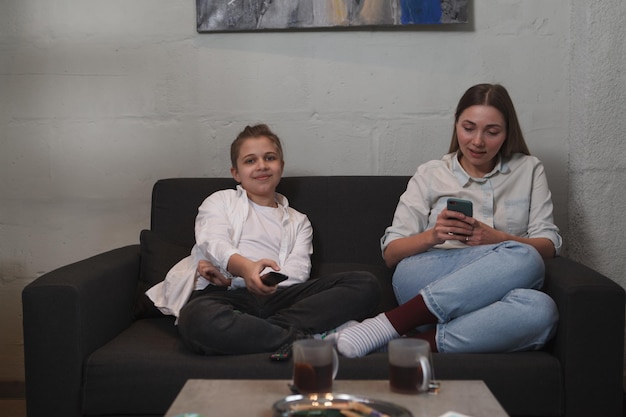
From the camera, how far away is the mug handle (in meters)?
1.51

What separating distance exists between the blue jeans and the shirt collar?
279 millimetres

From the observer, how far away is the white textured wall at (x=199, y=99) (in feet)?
9.81

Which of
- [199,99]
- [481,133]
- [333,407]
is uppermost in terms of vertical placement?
[199,99]

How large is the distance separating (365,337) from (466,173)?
30.1 inches

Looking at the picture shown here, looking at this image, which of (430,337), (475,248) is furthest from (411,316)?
(475,248)

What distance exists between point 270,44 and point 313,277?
972 mm

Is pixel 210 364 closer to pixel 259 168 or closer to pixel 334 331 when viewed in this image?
pixel 334 331

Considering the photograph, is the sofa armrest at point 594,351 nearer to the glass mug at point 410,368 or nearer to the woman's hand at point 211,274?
the glass mug at point 410,368

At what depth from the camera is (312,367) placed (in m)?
1.50

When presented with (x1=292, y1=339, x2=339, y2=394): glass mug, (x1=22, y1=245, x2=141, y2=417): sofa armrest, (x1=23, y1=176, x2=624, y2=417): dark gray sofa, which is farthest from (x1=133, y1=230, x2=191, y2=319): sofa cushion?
(x1=292, y1=339, x2=339, y2=394): glass mug

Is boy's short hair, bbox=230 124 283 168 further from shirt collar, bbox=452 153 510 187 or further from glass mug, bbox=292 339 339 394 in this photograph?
glass mug, bbox=292 339 339 394

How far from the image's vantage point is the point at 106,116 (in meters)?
3.05

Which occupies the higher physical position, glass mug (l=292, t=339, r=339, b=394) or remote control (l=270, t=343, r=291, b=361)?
glass mug (l=292, t=339, r=339, b=394)

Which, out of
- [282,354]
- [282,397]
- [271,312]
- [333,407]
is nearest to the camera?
[333,407]
